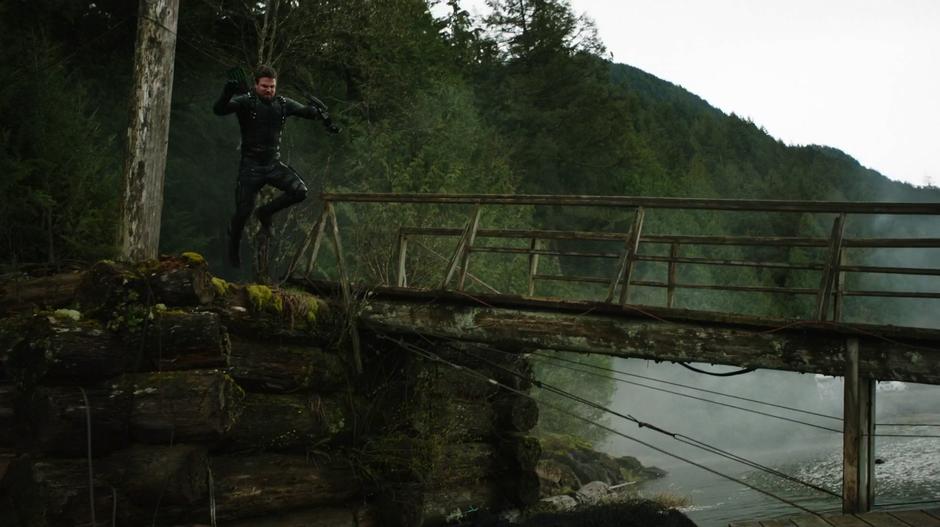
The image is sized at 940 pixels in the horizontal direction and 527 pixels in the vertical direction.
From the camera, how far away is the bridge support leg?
8.39 m

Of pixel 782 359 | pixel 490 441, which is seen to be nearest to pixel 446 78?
pixel 490 441

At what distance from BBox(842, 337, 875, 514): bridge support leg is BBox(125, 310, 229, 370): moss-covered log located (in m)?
5.93

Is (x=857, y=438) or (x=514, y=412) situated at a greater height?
(x=857, y=438)

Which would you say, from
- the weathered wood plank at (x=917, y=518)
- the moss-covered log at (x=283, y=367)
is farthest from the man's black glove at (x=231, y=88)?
the weathered wood plank at (x=917, y=518)

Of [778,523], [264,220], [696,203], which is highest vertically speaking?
[696,203]

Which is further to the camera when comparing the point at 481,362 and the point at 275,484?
the point at 481,362

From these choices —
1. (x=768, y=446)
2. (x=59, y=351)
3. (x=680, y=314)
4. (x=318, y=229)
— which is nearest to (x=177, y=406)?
(x=59, y=351)

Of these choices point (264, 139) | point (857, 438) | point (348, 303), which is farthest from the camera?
point (348, 303)

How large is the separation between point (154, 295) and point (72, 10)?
39.0 ft

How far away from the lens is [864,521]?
6762 millimetres

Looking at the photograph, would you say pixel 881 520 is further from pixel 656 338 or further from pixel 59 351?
pixel 59 351

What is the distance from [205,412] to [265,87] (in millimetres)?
3848

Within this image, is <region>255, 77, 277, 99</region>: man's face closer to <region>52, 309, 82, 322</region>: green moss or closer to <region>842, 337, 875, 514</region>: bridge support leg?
<region>52, 309, 82, 322</region>: green moss

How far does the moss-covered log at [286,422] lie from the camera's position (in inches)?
391
